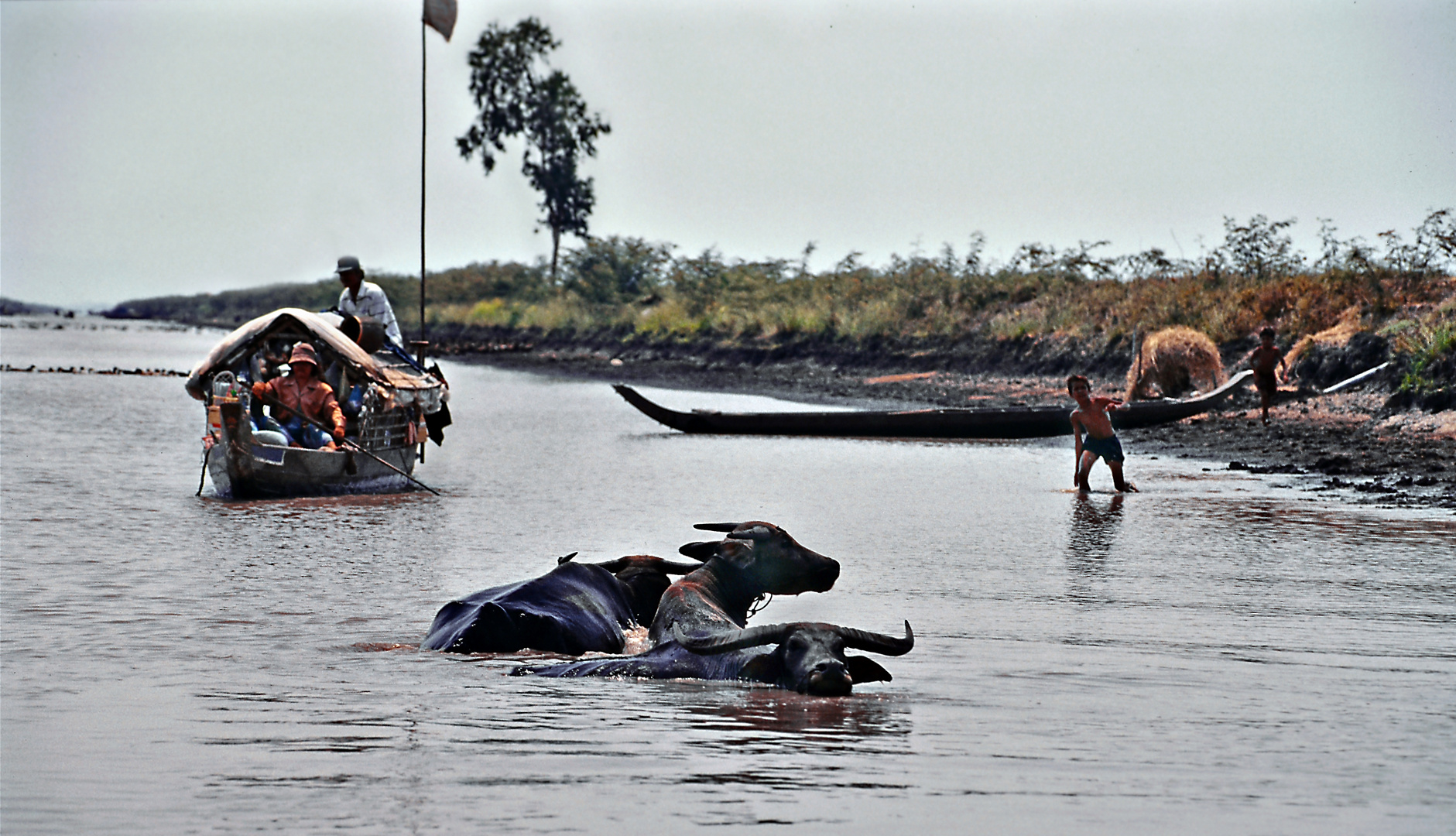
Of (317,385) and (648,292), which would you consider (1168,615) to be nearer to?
(317,385)

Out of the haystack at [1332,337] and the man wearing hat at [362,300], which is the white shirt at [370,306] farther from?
the haystack at [1332,337]

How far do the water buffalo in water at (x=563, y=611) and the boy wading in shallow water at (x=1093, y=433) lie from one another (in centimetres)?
769

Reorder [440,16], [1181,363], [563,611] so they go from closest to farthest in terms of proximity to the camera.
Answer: [563,611]
[440,16]
[1181,363]

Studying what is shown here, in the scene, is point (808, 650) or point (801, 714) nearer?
point (801, 714)

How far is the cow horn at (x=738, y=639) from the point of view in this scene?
631 centimetres

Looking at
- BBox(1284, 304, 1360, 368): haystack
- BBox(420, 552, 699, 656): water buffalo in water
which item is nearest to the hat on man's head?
BBox(420, 552, 699, 656): water buffalo in water

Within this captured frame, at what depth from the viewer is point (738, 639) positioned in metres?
→ 6.31

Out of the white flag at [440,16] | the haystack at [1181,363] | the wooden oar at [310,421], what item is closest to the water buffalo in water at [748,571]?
the wooden oar at [310,421]

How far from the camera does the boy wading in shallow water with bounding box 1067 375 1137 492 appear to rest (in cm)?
1484

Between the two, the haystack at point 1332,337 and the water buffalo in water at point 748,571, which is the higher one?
the haystack at point 1332,337

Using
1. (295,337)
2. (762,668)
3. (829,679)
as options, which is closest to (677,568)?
(762,668)

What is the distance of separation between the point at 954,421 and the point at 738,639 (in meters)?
15.5

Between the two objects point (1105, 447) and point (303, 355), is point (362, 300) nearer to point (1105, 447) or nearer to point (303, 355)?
point (303, 355)

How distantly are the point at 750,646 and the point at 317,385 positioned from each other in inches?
393
